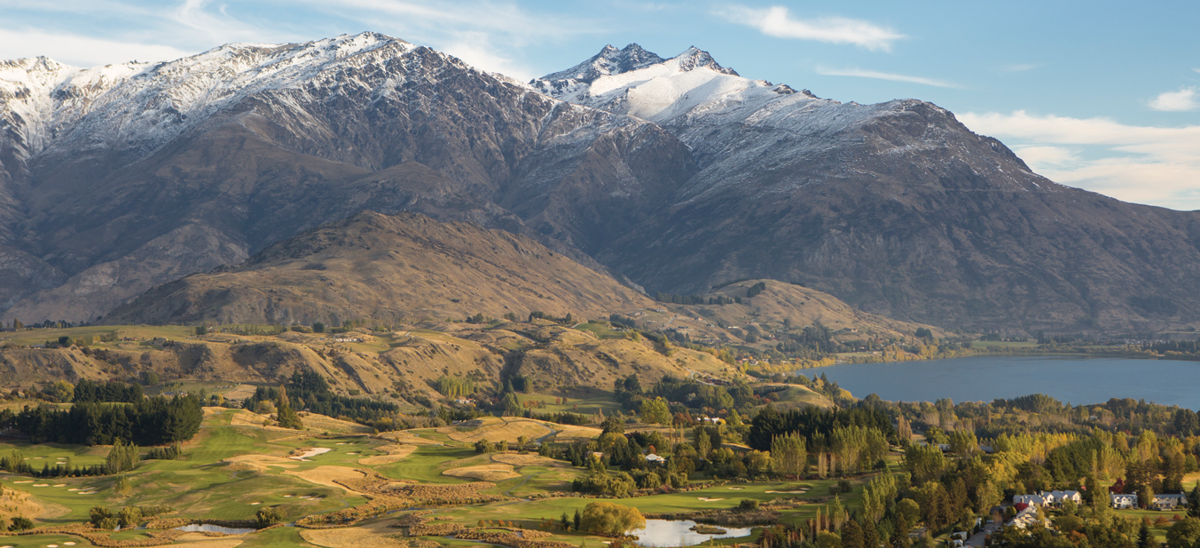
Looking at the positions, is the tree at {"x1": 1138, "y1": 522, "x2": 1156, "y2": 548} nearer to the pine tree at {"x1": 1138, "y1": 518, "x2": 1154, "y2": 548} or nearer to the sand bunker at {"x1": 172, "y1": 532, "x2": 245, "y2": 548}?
the pine tree at {"x1": 1138, "y1": 518, "x2": 1154, "y2": 548}

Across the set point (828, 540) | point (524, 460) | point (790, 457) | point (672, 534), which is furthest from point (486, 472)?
point (828, 540)

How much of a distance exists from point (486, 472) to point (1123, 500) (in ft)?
249

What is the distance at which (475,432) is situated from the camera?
181625mm

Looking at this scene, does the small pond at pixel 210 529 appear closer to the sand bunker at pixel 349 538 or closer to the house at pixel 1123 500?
the sand bunker at pixel 349 538

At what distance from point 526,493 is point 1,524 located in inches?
2136

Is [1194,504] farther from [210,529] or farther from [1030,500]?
[210,529]

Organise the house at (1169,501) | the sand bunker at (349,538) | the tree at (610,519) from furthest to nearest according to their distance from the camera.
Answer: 1. the house at (1169,501)
2. the tree at (610,519)
3. the sand bunker at (349,538)

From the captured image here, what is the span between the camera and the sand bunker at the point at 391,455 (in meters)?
146

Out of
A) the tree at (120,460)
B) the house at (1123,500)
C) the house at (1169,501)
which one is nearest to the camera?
the house at (1169,501)

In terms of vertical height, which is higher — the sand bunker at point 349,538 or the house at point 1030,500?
the house at point 1030,500

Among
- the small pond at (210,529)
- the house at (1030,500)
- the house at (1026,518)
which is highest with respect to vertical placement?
the house at (1030,500)

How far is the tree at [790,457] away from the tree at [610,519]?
43.3m

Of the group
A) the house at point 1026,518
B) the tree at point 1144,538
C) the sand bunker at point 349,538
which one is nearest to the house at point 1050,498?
the house at point 1026,518

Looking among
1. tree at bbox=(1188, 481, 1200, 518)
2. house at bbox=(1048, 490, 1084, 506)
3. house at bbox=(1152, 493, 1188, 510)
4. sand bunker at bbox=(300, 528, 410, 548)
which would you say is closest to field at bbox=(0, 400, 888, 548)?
sand bunker at bbox=(300, 528, 410, 548)
